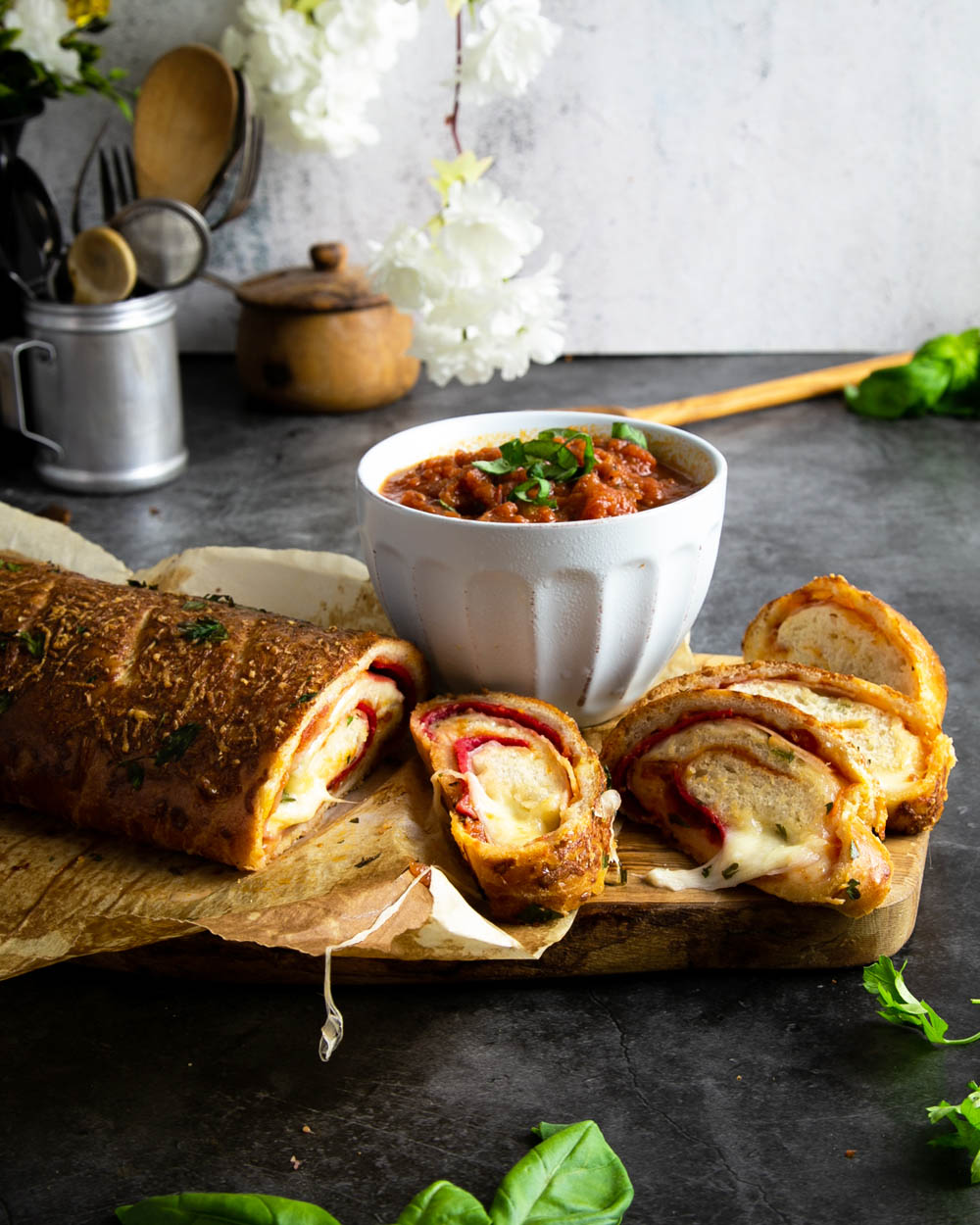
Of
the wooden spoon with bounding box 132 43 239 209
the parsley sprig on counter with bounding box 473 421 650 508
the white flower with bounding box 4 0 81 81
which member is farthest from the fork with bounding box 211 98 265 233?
the parsley sprig on counter with bounding box 473 421 650 508

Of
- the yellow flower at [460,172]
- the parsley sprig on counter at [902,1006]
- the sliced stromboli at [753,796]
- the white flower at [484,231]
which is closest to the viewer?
the parsley sprig on counter at [902,1006]

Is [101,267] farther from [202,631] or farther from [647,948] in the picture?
[647,948]

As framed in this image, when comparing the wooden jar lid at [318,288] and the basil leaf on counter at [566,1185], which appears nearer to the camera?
the basil leaf on counter at [566,1185]

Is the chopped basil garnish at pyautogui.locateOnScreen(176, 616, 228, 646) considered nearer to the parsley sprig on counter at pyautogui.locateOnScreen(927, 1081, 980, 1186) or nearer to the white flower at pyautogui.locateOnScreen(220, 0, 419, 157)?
the parsley sprig on counter at pyautogui.locateOnScreen(927, 1081, 980, 1186)

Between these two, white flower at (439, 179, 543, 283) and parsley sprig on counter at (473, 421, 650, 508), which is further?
white flower at (439, 179, 543, 283)

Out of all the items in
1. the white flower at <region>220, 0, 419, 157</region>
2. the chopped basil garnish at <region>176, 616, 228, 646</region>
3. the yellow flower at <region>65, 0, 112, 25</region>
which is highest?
the yellow flower at <region>65, 0, 112, 25</region>

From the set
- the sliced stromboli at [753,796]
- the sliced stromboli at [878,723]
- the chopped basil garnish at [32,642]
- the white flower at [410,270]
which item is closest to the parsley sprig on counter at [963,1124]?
the sliced stromboli at [753,796]

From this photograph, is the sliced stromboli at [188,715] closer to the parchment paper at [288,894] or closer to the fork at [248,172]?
the parchment paper at [288,894]
